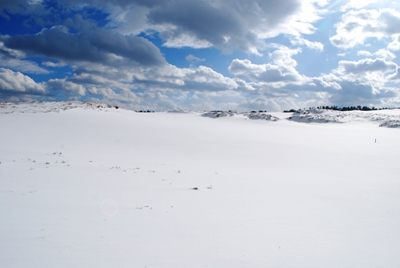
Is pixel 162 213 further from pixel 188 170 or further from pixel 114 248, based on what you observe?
pixel 188 170

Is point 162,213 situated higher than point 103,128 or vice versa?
point 103,128

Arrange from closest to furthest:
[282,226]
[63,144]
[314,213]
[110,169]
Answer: [282,226] → [314,213] → [110,169] → [63,144]

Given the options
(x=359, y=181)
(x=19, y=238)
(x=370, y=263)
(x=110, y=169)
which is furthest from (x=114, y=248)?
(x=359, y=181)

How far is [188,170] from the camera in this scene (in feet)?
34.5

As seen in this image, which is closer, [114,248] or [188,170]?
[114,248]

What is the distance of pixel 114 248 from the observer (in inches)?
163

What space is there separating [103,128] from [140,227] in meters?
16.3

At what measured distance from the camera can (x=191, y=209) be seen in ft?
20.3

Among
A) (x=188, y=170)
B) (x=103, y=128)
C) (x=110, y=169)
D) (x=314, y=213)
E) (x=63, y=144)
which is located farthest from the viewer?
(x=103, y=128)

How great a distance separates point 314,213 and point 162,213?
147 inches

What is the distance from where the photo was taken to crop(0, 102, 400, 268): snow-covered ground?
414 cm

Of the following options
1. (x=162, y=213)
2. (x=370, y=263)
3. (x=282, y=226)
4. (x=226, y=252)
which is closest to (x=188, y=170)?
(x=162, y=213)

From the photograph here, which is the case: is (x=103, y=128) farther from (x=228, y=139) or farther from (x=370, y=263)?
(x=370, y=263)

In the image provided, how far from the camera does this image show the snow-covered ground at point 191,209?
4.14 m
